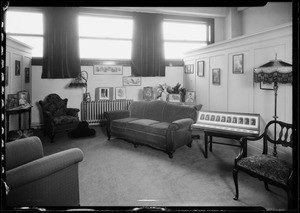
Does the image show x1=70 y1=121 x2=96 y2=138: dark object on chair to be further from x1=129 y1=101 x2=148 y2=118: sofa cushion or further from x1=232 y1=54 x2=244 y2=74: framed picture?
x1=232 y1=54 x2=244 y2=74: framed picture

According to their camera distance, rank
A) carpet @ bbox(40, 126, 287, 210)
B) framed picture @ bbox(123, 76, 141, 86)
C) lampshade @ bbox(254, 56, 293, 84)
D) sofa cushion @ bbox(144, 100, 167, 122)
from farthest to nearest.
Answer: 1. framed picture @ bbox(123, 76, 141, 86)
2. sofa cushion @ bbox(144, 100, 167, 122)
3. lampshade @ bbox(254, 56, 293, 84)
4. carpet @ bbox(40, 126, 287, 210)

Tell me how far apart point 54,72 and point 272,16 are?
6246 millimetres

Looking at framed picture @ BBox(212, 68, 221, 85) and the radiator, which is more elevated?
framed picture @ BBox(212, 68, 221, 85)

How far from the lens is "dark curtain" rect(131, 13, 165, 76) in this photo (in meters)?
6.84

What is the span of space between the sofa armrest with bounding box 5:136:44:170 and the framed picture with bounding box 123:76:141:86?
494 cm

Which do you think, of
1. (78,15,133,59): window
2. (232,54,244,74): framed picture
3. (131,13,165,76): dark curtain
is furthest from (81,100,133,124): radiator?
(232,54,244,74): framed picture

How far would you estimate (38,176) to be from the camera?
64.6 inches

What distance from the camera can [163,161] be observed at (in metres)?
3.73

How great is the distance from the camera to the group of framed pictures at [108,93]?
6.77 m

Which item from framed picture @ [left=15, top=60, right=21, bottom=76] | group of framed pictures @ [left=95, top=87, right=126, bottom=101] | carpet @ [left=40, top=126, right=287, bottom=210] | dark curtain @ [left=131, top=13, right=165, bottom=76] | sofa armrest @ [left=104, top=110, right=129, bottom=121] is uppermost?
dark curtain @ [left=131, top=13, right=165, bottom=76]

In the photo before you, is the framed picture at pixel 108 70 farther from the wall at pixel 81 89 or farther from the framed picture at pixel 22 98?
the framed picture at pixel 22 98

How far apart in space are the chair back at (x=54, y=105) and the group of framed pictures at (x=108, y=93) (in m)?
1.13

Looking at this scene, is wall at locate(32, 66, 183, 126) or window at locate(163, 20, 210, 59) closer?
wall at locate(32, 66, 183, 126)

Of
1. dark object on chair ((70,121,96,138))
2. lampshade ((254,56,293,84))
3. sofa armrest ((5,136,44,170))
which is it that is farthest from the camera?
dark object on chair ((70,121,96,138))
